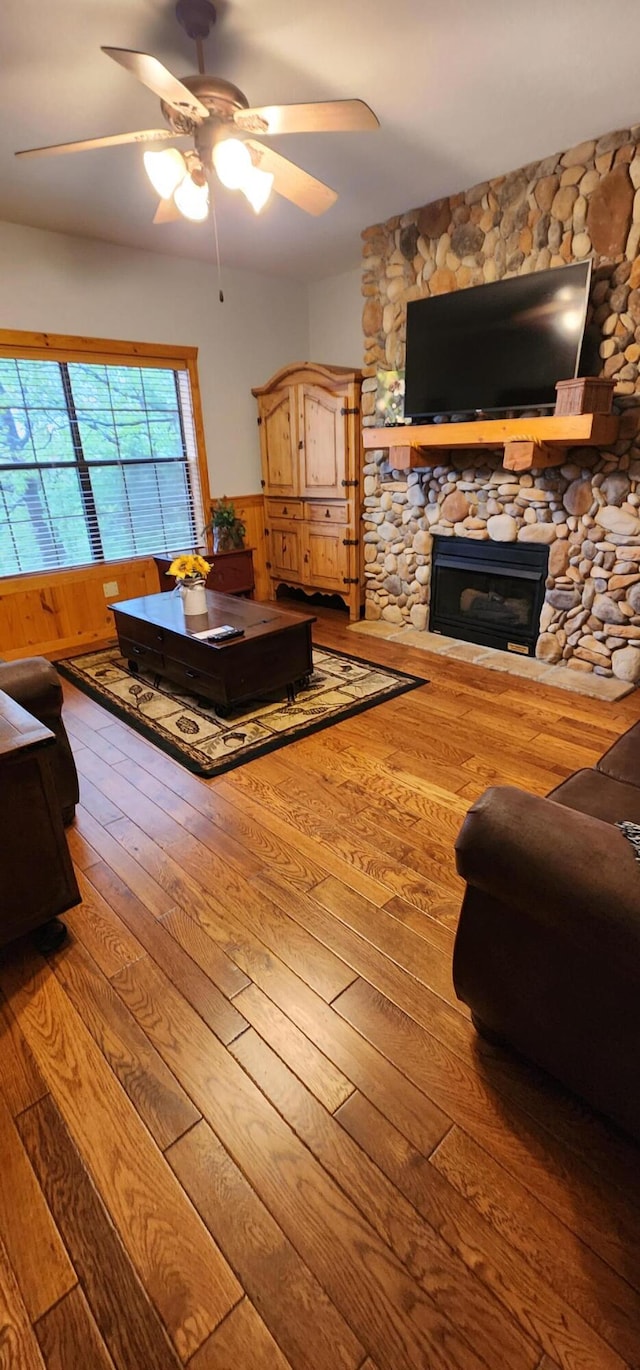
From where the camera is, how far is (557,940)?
110cm

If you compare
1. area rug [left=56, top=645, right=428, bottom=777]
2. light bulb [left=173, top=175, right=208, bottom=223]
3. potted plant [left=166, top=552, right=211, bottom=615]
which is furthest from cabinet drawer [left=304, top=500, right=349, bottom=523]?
light bulb [left=173, top=175, right=208, bottom=223]

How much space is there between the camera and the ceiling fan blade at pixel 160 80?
162 centimetres

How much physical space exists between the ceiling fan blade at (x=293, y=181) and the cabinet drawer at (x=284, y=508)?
2542 millimetres

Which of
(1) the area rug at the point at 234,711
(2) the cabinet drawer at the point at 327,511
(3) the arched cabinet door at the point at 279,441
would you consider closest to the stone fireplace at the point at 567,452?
(2) the cabinet drawer at the point at 327,511

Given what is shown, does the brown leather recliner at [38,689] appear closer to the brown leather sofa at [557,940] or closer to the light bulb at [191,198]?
the brown leather sofa at [557,940]

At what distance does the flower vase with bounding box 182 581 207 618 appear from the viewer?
3.35 metres

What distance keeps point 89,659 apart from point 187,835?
7.57 ft

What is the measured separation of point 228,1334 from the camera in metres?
0.98

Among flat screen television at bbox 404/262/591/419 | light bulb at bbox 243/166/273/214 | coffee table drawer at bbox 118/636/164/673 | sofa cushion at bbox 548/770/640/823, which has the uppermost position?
light bulb at bbox 243/166/273/214

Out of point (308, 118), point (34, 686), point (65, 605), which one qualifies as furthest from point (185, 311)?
point (34, 686)

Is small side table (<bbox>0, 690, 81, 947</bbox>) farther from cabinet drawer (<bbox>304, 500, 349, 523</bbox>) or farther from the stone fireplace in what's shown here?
cabinet drawer (<bbox>304, 500, 349, 523</bbox>)

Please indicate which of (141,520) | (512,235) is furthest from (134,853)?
(512,235)

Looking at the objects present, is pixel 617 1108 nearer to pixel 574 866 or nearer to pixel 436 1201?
pixel 436 1201

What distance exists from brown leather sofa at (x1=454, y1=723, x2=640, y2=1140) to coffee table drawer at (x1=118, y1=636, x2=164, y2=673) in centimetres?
259
